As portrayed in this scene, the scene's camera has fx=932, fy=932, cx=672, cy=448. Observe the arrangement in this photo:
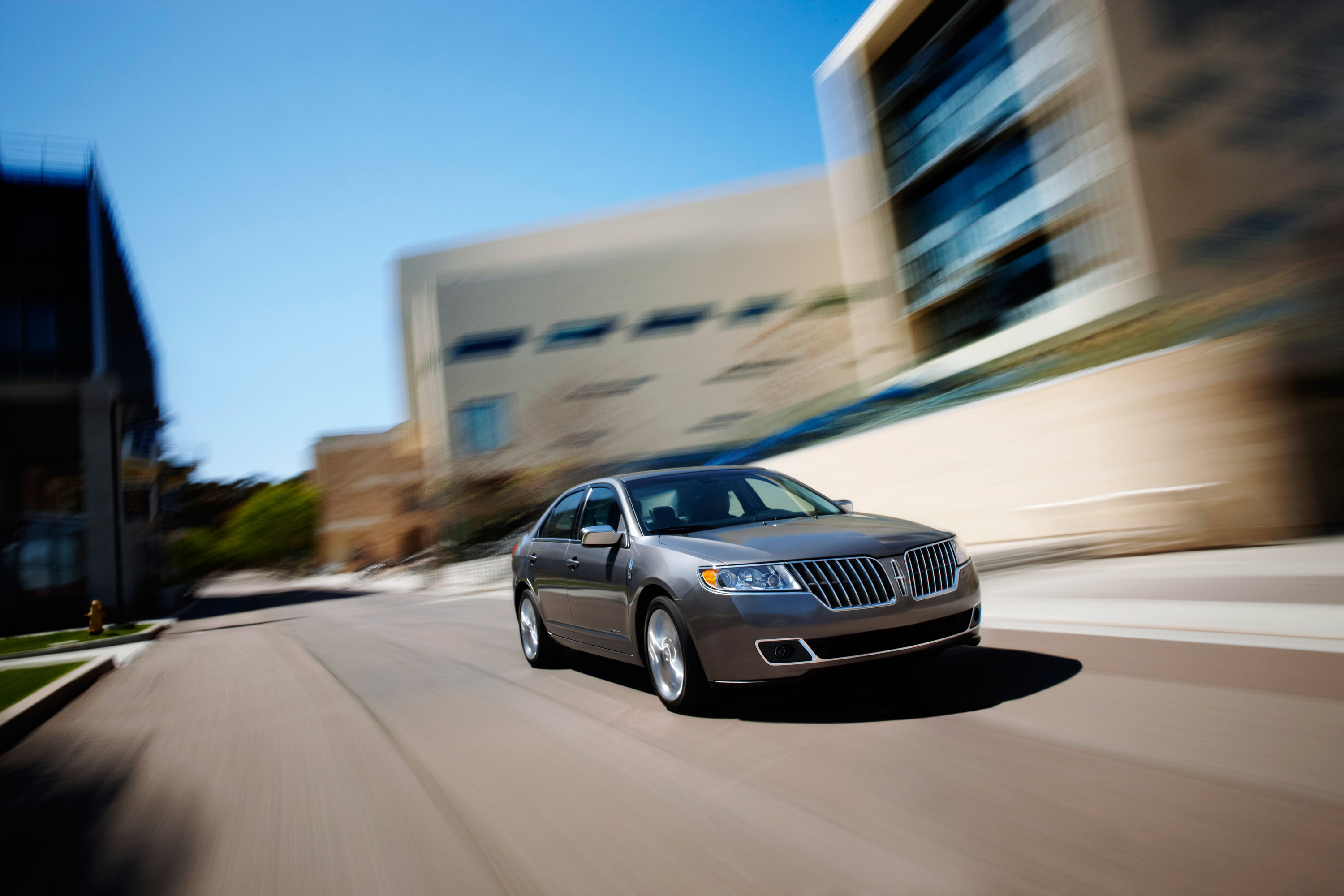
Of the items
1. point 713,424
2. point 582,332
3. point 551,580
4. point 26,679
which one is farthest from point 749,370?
point 551,580

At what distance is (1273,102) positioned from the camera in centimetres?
2338

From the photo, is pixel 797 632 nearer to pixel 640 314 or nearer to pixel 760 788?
pixel 760 788

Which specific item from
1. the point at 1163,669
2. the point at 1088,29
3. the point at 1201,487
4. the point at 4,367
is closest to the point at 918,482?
the point at 1201,487

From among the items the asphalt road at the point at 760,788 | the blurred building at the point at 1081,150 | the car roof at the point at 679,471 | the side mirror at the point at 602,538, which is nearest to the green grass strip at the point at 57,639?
the asphalt road at the point at 760,788

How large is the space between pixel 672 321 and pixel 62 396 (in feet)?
89.1

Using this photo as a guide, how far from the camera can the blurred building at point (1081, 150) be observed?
2134 centimetres

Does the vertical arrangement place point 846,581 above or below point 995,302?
below

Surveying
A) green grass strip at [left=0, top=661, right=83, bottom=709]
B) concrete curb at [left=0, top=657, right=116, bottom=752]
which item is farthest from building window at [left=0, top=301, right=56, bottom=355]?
concrete curb at [left=0, top=657, right=116, bottom=752]

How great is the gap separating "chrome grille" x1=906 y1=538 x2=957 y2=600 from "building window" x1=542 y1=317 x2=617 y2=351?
43049mm

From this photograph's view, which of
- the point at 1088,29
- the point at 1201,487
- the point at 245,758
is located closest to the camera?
the point at 245,758

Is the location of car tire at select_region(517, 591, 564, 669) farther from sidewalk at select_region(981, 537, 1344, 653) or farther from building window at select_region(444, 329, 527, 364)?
building window at select_region(444, 329, 527, 364)

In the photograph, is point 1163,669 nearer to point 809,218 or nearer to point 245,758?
point 245,758

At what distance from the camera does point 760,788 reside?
3957 mm

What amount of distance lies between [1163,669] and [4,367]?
1268 inches
